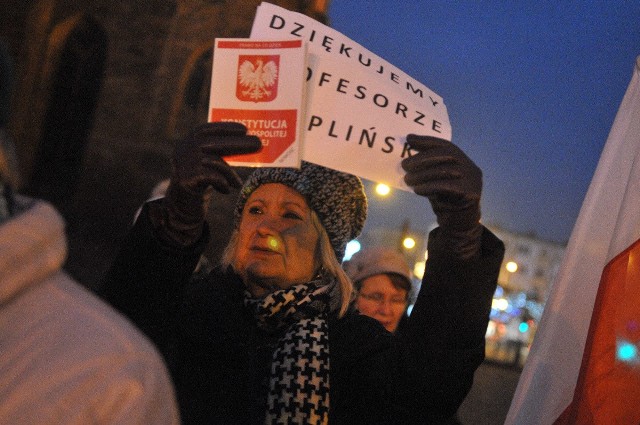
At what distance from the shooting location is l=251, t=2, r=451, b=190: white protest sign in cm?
263

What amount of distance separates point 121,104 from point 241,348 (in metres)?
13.4

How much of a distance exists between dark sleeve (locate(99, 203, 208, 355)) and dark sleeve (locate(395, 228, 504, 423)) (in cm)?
76

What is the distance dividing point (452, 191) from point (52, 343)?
5.01 feet

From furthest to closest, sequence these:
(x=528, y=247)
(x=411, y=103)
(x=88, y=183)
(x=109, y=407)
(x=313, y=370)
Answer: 1. (x=528, y=247)
2. (x=88, y=183)
3. (x=411, y=103)
4. (x=313, y=370)
5. (x=109, y=407)

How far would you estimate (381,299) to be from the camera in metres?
4.41

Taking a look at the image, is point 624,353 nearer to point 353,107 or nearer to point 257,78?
point 353,107

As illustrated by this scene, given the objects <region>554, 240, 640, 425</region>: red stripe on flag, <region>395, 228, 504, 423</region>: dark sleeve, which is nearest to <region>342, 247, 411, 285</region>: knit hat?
<region>554, 240, 640, 425</region>: red stripe on flag

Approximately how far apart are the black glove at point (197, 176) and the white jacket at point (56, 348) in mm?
1326

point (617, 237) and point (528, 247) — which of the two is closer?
point (617, 237)

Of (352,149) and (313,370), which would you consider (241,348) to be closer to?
(313,370)

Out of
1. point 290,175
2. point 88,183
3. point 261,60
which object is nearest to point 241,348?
point 290,175

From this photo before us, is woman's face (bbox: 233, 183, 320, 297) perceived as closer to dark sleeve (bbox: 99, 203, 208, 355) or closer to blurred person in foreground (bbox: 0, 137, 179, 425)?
dark sleeve (bbox: 99, 203, 208, 355)

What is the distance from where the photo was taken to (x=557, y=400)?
280 centimetres

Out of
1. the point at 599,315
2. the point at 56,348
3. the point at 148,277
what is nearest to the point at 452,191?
the point at 599,315
